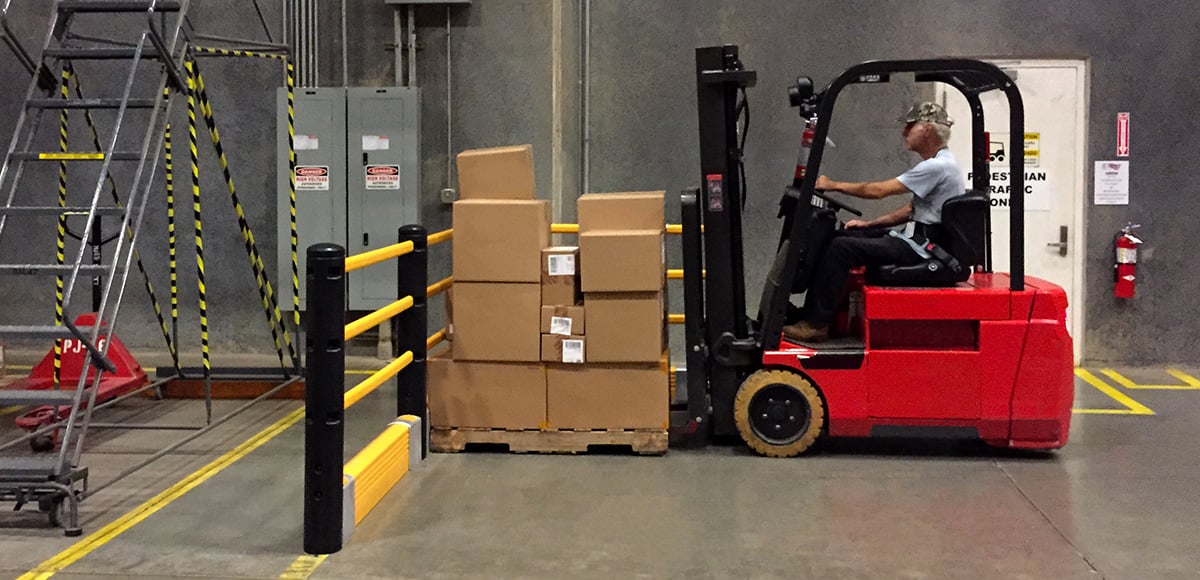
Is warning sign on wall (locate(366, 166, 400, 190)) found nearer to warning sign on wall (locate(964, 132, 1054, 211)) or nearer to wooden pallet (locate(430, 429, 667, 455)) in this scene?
wooden pallet (locate(430, 429, 667, 455))

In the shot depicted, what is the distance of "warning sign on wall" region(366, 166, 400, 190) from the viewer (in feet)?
30.4

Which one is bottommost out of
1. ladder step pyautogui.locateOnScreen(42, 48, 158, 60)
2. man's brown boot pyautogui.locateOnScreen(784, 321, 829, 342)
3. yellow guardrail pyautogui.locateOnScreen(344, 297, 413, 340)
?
man's brown boot pyautogui.locateOnScreen(784, 321, 829, 342)

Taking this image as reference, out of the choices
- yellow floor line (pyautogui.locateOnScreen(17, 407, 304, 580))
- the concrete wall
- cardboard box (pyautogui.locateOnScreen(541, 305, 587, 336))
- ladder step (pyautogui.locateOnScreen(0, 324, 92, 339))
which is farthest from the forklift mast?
ladder step (pyautogui.locateOnScreen(0, 324, 92, 339))

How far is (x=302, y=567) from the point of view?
15.1 ft

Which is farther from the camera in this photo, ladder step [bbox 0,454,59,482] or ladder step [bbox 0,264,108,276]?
ladder step [bbox 0,264,108,276]

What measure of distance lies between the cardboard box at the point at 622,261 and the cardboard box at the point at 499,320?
0.38 m

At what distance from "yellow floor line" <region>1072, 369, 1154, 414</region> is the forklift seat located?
7.24ft

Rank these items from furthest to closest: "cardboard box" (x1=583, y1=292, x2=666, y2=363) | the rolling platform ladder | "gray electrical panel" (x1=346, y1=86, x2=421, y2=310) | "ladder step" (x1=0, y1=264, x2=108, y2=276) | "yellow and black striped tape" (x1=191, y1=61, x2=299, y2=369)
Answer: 1. "gray electrical panel" (x1=346, y1=86, x2=421, y2=310)
2. "yellow and black striped tape" (x1=191, y1=61, x2=299, y2=369)
3. "cardboard box" (x1=583, y1=292, x2=666, y2=363)
4. "ladder step" (x1=0, y1=264, x2=108, y2=276)
5. the rolling platform ladder

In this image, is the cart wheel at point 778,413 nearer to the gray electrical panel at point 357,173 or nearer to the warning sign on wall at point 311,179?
the gray electrical panel at point 357,173

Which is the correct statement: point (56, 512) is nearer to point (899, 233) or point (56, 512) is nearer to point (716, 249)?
point (716, 249)

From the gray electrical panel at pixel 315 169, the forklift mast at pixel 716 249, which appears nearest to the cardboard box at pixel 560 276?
the forklift mast at pixel 716 249

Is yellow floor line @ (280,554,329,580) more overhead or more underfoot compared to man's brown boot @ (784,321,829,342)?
more underfoot

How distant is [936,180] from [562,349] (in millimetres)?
2410

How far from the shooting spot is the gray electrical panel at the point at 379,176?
362 inches
